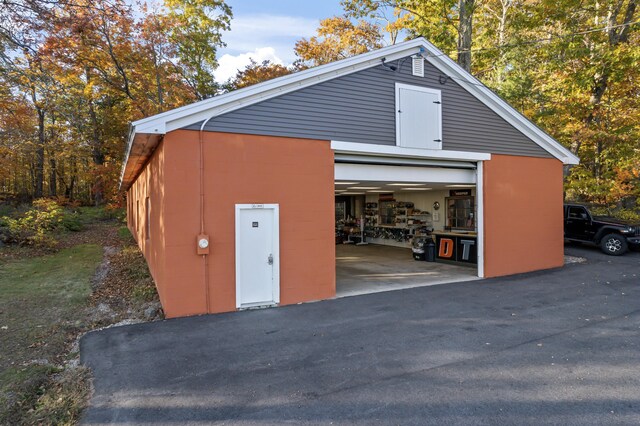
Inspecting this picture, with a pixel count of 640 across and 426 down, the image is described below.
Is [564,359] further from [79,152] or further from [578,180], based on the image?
[79,152]

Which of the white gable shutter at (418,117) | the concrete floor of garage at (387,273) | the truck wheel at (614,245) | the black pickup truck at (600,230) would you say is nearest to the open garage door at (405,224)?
the concrete floor of garage at (387,273)

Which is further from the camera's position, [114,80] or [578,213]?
[114,80]

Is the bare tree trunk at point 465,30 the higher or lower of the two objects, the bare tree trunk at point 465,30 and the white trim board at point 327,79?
the higher

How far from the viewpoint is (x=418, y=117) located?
8586mm

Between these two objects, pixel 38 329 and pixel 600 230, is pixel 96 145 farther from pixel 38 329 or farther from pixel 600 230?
pixel 600 230

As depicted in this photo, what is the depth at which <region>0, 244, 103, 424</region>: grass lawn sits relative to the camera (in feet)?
11.7

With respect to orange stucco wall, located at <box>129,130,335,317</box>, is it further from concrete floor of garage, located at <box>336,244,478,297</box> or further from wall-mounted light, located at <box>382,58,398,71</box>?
wall-mounted light, located at <box>382,58,398,71</box>

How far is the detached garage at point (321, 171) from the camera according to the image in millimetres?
6410

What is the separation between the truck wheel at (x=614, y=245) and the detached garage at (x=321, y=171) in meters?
3.58

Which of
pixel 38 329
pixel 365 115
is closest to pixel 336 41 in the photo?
pixel 365 115

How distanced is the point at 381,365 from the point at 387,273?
6.23 m

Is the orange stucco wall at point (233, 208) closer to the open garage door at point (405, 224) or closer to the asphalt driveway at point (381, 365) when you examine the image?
the asphalt driveway at point (381, 365)

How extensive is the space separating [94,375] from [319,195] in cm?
479

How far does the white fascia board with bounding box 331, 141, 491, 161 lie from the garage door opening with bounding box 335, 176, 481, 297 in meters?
0.58
